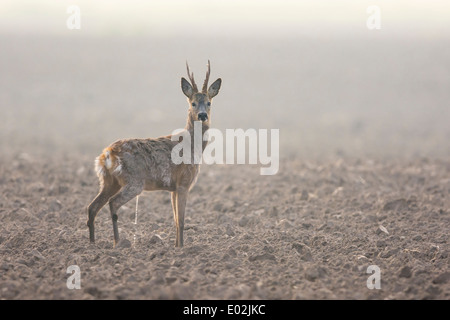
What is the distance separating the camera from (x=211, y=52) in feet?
167

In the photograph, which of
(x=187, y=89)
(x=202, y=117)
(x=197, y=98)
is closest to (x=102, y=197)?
(x=202, y=117)

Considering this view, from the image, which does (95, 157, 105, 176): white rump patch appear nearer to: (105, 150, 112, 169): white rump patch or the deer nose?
(105, 150, 112, 169): white rump patch

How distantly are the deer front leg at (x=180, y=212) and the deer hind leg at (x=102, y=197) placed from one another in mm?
996

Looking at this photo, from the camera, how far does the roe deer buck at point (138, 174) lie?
962 cm

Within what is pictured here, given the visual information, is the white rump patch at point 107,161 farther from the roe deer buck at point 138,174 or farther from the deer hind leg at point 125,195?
the deer hind leg at point 125,195

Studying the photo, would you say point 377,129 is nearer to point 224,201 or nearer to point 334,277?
point 224,201

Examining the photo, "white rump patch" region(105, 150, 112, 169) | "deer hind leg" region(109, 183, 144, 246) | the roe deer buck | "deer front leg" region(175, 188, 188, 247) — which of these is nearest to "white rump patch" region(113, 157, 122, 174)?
the roe deer buck

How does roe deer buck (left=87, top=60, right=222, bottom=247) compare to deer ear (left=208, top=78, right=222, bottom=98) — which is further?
deer ear (left=208, top=78, right=222, bottom=98)

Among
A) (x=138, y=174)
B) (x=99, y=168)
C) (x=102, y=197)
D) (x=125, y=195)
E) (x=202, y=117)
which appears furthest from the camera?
(x=202, y=117)

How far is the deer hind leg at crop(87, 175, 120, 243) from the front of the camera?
32.3ft

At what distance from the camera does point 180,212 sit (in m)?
10.0

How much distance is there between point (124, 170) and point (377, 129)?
871 inches

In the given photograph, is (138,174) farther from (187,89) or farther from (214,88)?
(214,88)

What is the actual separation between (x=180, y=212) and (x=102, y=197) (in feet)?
4.14
